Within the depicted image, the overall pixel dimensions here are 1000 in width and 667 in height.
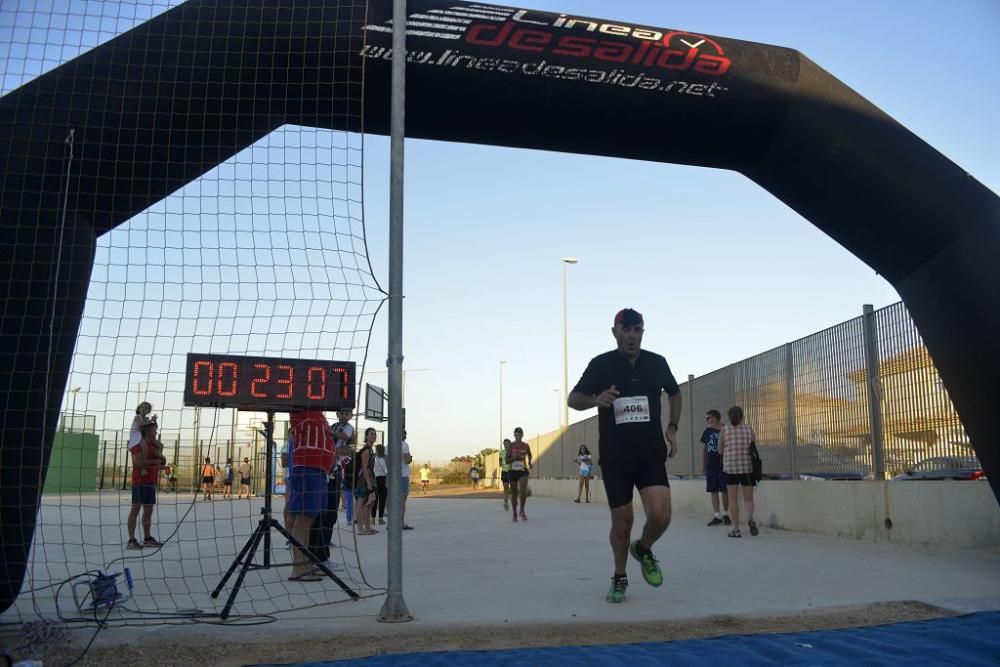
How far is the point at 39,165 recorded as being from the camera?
518 cm

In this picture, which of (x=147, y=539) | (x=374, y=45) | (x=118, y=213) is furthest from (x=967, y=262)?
(x=147, y=539)

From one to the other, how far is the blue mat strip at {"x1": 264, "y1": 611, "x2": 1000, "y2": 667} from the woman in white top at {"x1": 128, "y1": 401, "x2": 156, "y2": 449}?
506 cm

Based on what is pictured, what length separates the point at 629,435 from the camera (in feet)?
17.1

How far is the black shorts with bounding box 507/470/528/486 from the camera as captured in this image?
1495cm

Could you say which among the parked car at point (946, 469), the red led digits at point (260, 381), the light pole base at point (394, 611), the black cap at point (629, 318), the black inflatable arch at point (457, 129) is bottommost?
the light pole base at point (394, 611)

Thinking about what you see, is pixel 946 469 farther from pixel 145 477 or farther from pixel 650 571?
pixel 145 477

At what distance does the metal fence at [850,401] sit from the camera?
8.42m

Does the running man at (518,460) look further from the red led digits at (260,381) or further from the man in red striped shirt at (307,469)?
the red led digits at (260,381)

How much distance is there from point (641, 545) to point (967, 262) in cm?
311

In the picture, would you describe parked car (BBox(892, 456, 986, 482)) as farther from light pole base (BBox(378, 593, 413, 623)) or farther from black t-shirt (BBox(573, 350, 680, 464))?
light pole base (BBox(378, 593, 413, 623))

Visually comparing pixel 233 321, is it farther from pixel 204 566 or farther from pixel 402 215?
pixel 204 566

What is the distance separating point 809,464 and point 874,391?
1.94 metres

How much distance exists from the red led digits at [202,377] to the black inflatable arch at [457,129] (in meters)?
0.86

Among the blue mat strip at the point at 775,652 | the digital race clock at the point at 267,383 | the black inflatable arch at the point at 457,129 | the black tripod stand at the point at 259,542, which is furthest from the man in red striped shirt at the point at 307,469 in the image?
the blue mat strip at the point at 775,652
